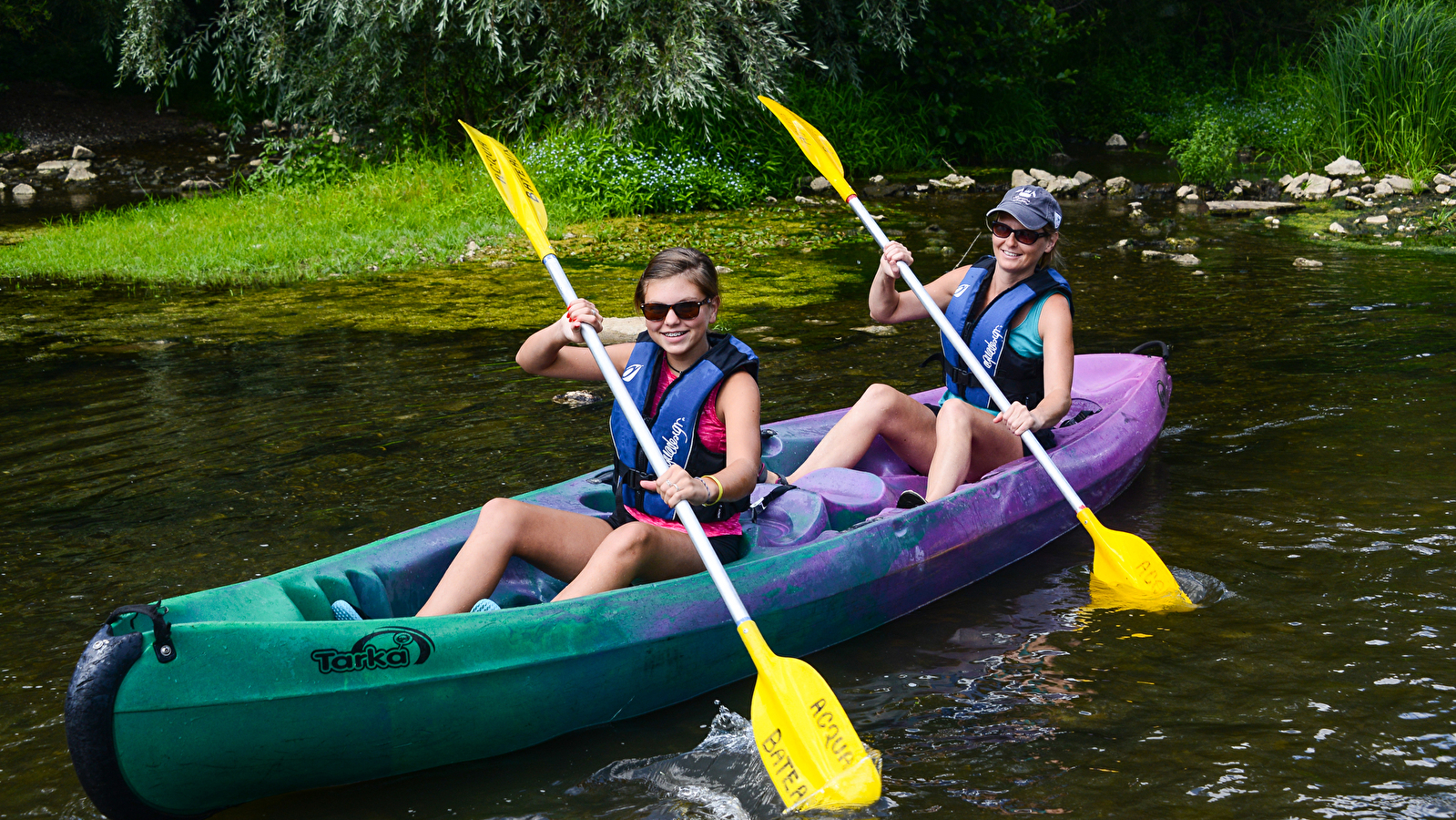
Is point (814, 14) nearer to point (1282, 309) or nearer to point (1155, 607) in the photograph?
point (1282, 309)

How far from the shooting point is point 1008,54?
12453 mm

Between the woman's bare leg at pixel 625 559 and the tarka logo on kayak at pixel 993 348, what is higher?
the tarka logo on kayak at pixel 993 348

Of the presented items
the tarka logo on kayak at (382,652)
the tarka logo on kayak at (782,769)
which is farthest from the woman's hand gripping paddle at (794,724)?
the tarka logo on kayak at (382,652)

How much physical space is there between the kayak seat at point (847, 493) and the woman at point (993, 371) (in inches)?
3.4

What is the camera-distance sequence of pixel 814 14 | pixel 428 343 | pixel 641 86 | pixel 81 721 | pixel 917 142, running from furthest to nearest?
pixel 917 142, pixel 814 14, pixel 641 86, pixel 428 343, pixel 81 721

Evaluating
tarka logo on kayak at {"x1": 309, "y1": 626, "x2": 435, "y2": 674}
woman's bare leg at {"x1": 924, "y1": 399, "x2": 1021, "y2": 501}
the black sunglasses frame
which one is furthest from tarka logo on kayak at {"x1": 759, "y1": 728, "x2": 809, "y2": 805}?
the black sunglasses frame

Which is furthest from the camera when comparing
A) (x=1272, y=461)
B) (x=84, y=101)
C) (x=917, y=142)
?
(x=84, y=101)

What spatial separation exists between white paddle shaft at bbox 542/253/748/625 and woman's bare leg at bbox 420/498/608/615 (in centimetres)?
20

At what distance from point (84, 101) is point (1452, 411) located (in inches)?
650

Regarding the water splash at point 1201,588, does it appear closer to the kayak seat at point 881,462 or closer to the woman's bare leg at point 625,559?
the kayak seat at point 881,462

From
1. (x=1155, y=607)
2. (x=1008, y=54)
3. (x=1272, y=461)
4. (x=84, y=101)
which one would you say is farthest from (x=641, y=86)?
(x=84, y=101)

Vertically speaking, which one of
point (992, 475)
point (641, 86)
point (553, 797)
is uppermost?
point (641, 86)

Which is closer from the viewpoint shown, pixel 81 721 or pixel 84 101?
pixel 81 721

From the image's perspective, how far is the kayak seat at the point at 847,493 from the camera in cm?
357
